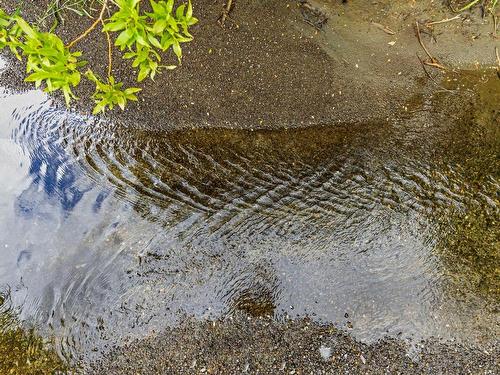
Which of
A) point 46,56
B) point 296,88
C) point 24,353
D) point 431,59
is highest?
point 46,56

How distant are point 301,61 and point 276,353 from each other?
2654mm

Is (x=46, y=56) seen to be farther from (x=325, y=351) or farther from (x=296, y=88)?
(x=325, y=351)

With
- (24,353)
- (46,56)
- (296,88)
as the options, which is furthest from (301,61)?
(24,353)

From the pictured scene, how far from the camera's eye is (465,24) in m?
3.50

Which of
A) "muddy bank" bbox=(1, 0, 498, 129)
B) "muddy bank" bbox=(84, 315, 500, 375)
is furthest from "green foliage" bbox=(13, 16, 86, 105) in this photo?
"muddy bank" bbox=(84, 315, 500, 375)

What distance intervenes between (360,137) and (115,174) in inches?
93.0

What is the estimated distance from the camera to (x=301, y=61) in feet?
11.5

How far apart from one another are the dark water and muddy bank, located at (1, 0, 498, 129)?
0.21 m

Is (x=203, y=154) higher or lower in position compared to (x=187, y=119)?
lower

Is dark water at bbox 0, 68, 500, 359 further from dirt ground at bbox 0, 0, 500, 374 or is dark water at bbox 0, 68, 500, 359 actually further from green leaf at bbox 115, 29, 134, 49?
green leaf at bbox 115, 29, 134, 49

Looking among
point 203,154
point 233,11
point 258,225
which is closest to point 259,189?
point 258,225

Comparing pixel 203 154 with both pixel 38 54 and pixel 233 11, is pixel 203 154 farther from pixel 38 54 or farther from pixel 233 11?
pixel 38 54

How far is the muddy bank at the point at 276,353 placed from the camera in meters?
3.49

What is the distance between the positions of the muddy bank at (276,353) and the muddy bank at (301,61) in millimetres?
1907
